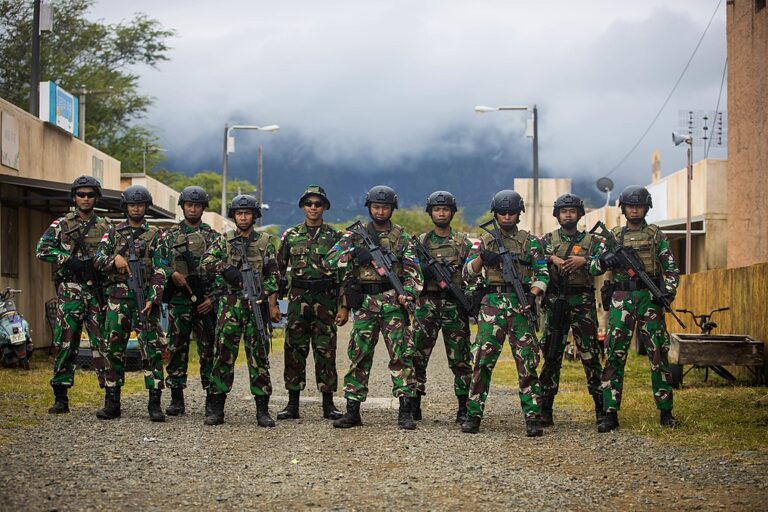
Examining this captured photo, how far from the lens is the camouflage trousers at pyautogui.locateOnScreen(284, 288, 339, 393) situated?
10.9 meters

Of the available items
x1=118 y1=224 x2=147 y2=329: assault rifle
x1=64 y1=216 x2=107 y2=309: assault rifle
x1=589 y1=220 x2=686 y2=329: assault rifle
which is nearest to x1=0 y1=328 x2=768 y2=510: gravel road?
x1=118 y1=224 x2=147 y2=329: assault rifle

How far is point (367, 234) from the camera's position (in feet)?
34.7

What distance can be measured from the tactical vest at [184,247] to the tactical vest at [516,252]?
2.96m

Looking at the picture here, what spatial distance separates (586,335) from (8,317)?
32.3 ft

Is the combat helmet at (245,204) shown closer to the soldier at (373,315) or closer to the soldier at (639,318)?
the soldier at (373,315)

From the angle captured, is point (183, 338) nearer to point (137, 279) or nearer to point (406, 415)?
point (137, 279)

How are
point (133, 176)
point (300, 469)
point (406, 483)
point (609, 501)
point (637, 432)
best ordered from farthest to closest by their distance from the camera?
point (133, 176) → point (637, 432) → point (300, 469) → point (406, 483) → point (609, 501)

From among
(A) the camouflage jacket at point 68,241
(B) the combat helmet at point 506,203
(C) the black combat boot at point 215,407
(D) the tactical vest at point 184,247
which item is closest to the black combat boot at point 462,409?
(B) the combat helmet at point 506,203

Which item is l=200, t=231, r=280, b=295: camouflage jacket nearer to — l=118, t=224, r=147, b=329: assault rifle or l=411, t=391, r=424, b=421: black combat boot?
l=118, t=224, r=147, b=329: assault rifle

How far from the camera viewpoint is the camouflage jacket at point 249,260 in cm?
1069

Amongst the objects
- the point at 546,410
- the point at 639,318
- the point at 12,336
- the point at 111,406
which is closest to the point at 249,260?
the point at 111,406

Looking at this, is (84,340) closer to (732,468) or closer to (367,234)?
(367,234)

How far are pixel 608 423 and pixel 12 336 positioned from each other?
9.97 metres

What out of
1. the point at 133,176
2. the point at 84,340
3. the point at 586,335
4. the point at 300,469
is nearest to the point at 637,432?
the point at 586,335
